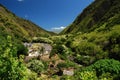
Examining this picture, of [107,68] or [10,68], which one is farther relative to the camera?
[107,68]

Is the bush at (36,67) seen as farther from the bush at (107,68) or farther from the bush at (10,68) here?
the bush at (10,68)

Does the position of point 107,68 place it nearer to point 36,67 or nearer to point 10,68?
point 36,67

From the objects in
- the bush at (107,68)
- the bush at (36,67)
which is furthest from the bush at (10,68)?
the bush at (36,67)

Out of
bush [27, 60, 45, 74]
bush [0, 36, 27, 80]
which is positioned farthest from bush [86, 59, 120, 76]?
bush [0, 36, 27, 80]

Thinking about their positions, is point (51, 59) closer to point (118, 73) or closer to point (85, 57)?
point (85, 57)

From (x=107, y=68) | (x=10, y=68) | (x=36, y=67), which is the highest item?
(x=36, y=67)

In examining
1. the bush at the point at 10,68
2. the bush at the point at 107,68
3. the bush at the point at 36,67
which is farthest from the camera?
the bush at the point at 36,67

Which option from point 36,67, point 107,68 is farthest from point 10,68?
point 36,67

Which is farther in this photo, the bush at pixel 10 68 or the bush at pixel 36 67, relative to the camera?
the bush at pixel 36 67

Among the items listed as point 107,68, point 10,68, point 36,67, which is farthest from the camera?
point 36,67

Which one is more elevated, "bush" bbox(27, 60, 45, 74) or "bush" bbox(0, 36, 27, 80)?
"bush" bbox(27, 60, 45, 74)

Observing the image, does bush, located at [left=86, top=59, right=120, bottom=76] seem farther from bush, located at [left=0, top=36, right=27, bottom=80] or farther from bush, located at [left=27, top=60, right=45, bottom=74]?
bush, located at [left=0, top=36, right=27, bottom=80]

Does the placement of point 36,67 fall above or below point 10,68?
above

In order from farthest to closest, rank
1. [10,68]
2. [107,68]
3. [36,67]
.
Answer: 1. [36,67]
2. [107,68]
3. [10,68]
